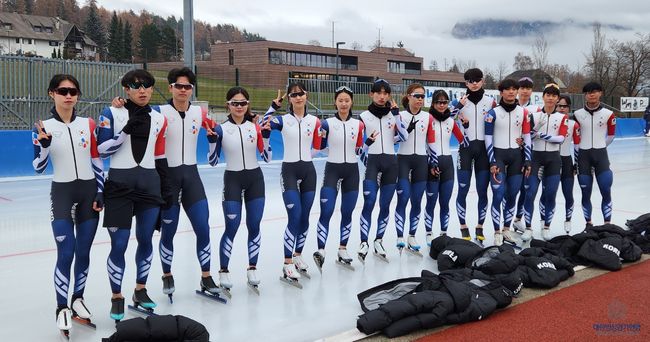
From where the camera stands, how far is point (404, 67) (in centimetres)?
7331

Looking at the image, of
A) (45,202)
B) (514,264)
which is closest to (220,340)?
(514,264)

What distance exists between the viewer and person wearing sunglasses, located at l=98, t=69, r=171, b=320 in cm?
448

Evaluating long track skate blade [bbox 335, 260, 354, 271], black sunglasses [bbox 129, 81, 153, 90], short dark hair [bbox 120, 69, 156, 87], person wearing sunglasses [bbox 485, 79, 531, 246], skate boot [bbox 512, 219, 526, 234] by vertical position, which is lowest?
long track skate blade [bbox 335, 260, 354, 271]

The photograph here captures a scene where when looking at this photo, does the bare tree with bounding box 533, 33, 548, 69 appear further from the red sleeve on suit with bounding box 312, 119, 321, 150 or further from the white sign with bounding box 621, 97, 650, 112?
the red sleeve on suit with bounding box 312, 119, 321, 150

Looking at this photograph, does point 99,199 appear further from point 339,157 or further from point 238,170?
point 339,157

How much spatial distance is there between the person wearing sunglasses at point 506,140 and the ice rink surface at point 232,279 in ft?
3.43

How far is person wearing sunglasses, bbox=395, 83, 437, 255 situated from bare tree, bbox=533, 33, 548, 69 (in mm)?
50888

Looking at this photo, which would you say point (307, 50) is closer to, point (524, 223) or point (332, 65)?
point (332, 65)

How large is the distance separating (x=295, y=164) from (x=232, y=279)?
4.61 feet

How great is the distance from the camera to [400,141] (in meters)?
6.64

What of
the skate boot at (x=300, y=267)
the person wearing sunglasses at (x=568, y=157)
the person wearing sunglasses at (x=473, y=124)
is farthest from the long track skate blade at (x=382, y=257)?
the person wearing sunglasses at (x=568, y=157)

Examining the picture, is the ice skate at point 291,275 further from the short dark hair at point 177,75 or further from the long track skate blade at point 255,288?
the short dark hair at point 177,75

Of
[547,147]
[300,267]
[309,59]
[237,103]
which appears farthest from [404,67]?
[237,103]

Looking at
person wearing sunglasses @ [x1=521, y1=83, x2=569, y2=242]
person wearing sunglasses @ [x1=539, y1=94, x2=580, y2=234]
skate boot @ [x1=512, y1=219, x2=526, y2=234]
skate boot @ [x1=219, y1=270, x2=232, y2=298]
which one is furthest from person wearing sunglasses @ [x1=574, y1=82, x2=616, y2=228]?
skate boot @ [x1=219, y1=270, x2=232, y2=298]
